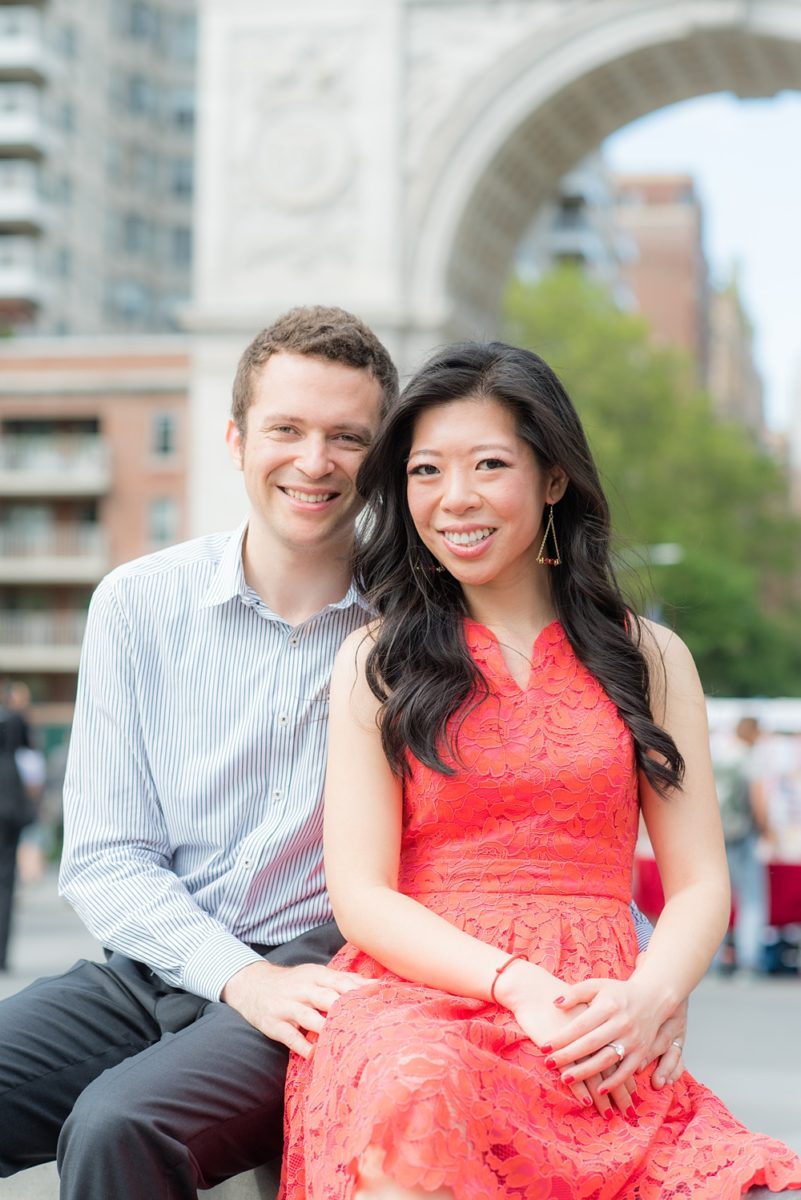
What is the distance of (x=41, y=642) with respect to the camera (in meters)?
41.0

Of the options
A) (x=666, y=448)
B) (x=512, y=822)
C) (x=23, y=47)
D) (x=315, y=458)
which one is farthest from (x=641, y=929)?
(x=23, y=47)

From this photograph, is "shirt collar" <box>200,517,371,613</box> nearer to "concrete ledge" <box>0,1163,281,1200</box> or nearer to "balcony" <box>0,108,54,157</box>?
"concrete ledge" <box>0,1163,281,1200</box>

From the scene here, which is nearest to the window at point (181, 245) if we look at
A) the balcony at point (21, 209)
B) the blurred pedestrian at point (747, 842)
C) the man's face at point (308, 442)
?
the balcony at point (21, 209)

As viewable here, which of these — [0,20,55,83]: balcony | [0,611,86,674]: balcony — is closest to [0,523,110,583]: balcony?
[0,611,86,674]: balcony

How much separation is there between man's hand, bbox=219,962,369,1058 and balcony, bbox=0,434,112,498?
3744 cm

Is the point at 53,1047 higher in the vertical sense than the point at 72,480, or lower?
higher

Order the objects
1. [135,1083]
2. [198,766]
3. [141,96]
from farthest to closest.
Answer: [141,96] < [198,766] < [135,1083]

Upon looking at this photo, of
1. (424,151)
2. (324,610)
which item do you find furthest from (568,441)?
(424,151)

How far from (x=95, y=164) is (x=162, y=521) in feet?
47.6

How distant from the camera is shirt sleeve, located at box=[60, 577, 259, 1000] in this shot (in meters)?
2.72

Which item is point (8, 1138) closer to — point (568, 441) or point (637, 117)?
point (568, 441)

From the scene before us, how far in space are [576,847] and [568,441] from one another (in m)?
0.62

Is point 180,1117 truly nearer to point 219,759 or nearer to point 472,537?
point 219,759

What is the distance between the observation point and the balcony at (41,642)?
4053cm
